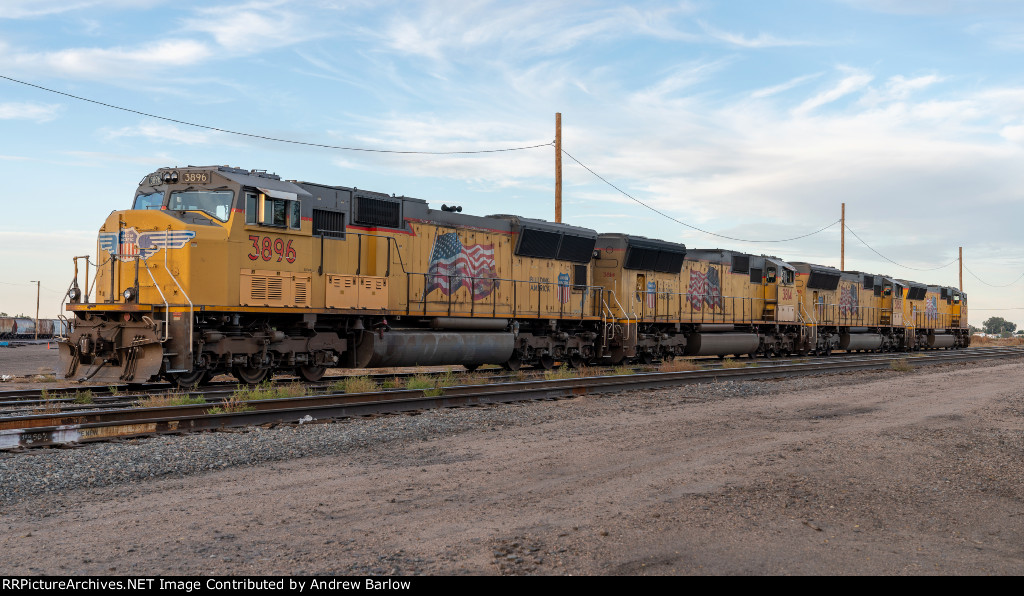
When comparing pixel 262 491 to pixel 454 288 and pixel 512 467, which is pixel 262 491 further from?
pixel 454 288

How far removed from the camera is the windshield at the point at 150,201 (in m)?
13.6

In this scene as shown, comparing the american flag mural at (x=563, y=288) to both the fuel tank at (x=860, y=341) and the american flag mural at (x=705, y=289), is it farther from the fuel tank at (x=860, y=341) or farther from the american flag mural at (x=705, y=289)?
the fuel tank at (x=860, y=341)

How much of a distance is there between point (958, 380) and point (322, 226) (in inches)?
600

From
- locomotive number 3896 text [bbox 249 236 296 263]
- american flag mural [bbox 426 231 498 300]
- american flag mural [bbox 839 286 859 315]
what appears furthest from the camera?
american flag mural [bbox 839 286 859 315]

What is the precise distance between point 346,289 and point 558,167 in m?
11.7

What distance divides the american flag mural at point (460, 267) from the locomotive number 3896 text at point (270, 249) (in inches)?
141

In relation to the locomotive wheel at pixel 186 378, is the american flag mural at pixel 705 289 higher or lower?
higher

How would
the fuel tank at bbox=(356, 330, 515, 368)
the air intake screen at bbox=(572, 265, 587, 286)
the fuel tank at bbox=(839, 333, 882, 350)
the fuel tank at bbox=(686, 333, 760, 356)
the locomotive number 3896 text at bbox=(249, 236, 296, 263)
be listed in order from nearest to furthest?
the locomotive number 3896 text at bbox=(249, 236, 296, 263), the fuel tank at bbox=(356, 330, 515, 368), the air intake screen at bbox=(572, 265, 587, 286), the fuel tank at bbox=(686, 333, 760, 356), the fuel tank at bbox=(839, 333, 882, 350)

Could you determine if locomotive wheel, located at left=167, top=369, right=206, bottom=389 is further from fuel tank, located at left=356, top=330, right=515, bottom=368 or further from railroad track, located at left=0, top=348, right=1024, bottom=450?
fuel tank, located at left=356, top=330, right=515, bottom=368

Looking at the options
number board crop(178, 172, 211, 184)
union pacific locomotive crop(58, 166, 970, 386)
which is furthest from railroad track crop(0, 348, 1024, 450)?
number board crop(178, 172, 211, 184)

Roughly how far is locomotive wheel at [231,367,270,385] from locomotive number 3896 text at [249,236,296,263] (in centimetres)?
207

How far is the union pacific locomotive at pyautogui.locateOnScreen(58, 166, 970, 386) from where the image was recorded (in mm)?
13016

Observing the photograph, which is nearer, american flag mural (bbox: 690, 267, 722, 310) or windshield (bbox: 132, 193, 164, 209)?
windshield (bbox: 132, 193, 164, 209)

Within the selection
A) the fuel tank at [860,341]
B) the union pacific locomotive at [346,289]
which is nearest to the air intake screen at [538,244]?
the union pacific locomotive at [346,289]
